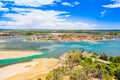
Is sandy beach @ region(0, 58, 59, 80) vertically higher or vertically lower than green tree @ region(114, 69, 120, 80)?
lower

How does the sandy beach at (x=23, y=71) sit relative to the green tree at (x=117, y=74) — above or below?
below

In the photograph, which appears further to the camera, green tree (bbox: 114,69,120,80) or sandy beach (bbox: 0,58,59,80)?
sandy beach (bbox: 0,58,59,80)

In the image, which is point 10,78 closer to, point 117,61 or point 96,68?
point 96,68

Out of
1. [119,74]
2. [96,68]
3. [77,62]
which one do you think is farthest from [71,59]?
[119,74]

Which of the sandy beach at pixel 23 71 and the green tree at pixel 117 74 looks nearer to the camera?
the green tree at pixel 117 74

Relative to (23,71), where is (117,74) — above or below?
above

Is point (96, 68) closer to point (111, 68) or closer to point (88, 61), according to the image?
point (111, 68)

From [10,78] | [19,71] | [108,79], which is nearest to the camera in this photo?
[108,79]

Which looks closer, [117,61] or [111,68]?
[111,68]

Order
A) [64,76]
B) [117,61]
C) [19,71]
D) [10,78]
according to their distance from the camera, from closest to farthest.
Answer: [64,76], [10,78], [19,71], [117,61]

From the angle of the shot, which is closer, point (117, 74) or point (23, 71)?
point (117, 74)

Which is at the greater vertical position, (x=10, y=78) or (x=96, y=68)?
(x=96, y=68)
